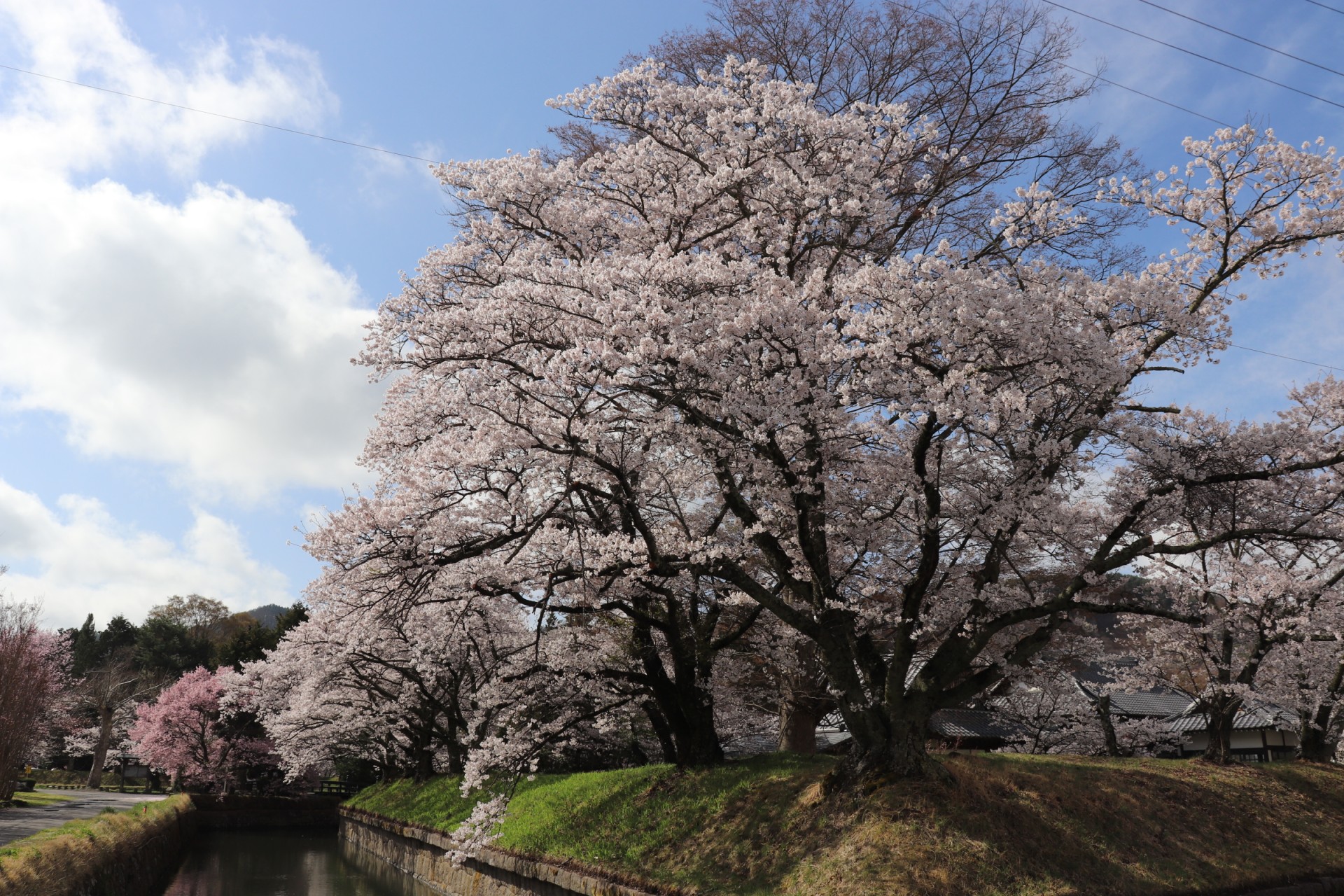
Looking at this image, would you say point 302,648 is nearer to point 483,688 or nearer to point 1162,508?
point 483,688

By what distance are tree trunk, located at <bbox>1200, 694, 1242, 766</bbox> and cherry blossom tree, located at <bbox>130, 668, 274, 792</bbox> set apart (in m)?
36.8

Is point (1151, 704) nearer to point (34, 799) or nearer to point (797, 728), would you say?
point (797, 728)

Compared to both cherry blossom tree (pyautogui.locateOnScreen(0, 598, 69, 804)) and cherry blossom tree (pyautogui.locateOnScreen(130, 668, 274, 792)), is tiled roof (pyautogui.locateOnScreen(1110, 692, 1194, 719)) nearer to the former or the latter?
cherry blossom tree (pyautogui.locateOnScreen(0, 598, 69, 804))

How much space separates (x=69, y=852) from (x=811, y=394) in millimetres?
12410

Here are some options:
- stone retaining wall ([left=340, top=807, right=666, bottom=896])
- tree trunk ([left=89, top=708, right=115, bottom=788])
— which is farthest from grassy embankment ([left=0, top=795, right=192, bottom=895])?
tree trunk ([left=89, top=708, right=115, bottom=788])

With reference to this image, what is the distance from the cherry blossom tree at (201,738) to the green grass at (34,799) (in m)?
7.36

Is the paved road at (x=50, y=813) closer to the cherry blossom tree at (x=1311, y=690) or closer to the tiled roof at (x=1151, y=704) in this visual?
the cherry blossom tree at (x=1311, y=690)

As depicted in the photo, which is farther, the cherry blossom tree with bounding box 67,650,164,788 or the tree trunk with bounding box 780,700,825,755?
the cherry blossom tree with bounding box 67,650,164,788

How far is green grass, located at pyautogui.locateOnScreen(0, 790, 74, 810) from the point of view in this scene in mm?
23070

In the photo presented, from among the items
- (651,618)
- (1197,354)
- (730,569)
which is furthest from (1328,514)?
(651,618)

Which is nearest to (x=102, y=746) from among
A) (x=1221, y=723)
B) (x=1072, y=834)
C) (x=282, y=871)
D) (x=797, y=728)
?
(x=282, y=871)

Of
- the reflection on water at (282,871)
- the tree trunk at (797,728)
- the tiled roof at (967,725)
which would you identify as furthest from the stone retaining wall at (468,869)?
the tiled roof at (967,725)

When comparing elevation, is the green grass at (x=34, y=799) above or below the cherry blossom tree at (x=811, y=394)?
below

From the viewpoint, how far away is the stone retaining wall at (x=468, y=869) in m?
13.0
